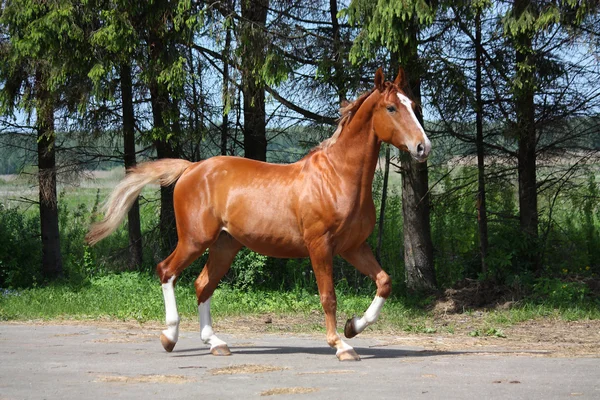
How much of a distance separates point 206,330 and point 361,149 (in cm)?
246

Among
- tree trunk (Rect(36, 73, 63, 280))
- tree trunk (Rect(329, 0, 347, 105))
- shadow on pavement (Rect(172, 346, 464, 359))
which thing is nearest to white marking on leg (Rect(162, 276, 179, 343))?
shadow on pavement (Rect(172, 346, 464, 359))

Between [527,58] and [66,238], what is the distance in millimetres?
12156

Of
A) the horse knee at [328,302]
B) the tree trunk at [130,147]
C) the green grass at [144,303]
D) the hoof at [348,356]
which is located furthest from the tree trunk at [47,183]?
the hoof at [348,356]

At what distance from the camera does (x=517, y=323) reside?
11.2m

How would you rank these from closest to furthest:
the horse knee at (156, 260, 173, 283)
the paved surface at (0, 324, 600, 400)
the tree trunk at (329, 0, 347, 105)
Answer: the paved surface at (0, 324, 600, 400)
the horse knee at (156, 260, 173, 283)
the tree trunk at (329, 0, 347, 105)

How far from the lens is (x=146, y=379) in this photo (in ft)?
22.6

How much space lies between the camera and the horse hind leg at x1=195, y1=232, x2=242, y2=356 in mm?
8703

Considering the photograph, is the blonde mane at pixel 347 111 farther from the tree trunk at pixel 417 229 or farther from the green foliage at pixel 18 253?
the green foliage at pixel 18 253

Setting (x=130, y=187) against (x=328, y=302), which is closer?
(x=328, y=302)

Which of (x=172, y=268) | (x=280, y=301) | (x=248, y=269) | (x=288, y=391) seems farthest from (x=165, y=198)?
(x=288, y=391)

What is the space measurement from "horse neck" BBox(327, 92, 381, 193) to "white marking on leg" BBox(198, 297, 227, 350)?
2.08m

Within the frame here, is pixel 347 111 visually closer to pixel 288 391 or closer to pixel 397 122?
pixel 397 122

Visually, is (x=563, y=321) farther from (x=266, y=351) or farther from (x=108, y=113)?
(x=108, y=113)

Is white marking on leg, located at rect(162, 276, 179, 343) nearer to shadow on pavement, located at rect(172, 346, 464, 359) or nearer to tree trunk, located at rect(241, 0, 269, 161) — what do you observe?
shadow on pavement, located at rect(172, 346, 464, 359)
